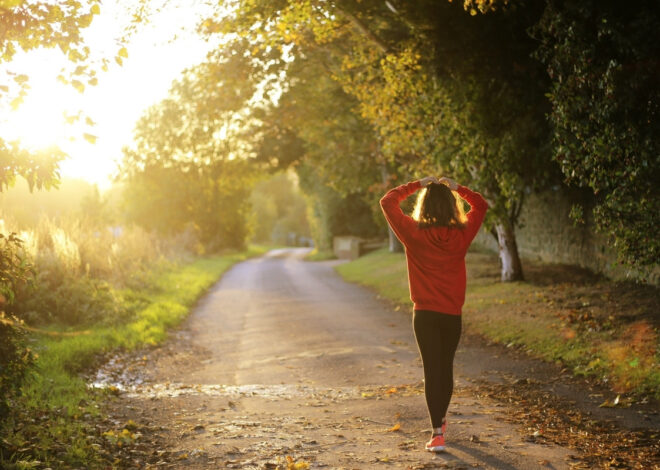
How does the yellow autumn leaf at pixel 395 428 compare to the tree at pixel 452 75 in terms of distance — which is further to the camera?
the tree at pixel 452 75

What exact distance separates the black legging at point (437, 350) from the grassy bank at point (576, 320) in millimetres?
3472

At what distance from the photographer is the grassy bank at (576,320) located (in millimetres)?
9266

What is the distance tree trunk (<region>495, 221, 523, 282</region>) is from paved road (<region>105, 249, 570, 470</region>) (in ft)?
10.7

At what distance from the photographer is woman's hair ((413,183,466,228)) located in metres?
5.78

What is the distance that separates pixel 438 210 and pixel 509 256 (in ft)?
41.5

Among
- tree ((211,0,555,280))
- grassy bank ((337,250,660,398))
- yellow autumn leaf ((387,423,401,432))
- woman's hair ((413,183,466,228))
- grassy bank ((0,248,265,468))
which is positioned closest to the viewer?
woman's hair ((413,183,466,228))

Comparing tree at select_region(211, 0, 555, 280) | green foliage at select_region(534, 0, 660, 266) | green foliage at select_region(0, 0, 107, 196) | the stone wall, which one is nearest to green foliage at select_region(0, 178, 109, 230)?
green foliage at select_region(0, 0, 107, 196)

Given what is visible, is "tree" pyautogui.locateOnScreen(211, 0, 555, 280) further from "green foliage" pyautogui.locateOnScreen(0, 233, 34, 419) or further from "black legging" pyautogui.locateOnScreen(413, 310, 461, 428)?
"black legging" pyautogui.locateOnScreen(413, 310, 461, 428)

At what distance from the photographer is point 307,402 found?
325 inches

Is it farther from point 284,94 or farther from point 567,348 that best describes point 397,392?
point 284,94

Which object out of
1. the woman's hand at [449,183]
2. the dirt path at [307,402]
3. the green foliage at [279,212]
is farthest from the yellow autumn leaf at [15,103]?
the green foliage at [279,212]

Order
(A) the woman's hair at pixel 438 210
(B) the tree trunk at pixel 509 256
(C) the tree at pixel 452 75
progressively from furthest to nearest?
1. (B) the tree trunk at pixel 509 256
2. (C) the tree at pixel 452 75
3. (A) the woman's hair at pixel 438 210

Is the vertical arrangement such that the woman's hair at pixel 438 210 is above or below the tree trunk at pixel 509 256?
above

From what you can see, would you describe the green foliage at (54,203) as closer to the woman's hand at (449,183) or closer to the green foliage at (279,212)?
the woman's hand at (449,183)
